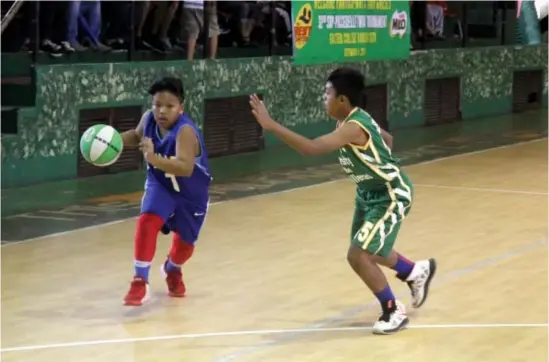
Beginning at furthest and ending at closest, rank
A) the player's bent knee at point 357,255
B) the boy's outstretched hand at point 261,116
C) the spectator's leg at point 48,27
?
the spectator's leg at point 48,27, the player's bent knee at point 357,255, the boy's outstretched hand at point 261,116

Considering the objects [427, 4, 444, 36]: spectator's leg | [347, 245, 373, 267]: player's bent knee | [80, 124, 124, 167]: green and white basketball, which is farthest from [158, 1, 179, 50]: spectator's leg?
[347, 245, 373, 267]: player's bent knee

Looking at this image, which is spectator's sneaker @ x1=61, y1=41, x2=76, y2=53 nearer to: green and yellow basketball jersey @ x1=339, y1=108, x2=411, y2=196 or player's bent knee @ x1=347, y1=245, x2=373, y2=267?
green and yellow basketball jersey @ x1=339, y1=108, x2=411, y2=196

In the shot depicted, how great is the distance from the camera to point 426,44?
19.7 metres

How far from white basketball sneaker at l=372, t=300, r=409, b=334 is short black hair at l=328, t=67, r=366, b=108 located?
118 cm

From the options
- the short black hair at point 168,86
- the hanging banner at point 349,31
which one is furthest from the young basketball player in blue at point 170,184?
the hanging banner at point 349,31

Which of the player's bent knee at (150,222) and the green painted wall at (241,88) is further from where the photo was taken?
the green painted wall at (241,88)

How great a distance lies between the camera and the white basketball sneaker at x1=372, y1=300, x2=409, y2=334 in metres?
6.57

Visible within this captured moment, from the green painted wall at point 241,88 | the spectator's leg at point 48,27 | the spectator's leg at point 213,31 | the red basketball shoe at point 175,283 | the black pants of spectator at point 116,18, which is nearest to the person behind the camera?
the red basketball shoe at point 175,283

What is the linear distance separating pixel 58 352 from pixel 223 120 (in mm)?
8974

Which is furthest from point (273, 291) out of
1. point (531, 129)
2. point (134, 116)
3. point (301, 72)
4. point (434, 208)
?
point (531, 129)

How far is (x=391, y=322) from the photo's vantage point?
6590 millimetres

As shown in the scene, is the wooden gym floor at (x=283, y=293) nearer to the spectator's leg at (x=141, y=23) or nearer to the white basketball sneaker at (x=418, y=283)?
the white basketball sneaker at (x=418, y=283)

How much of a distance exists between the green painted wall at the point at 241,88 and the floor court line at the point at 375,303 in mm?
5375

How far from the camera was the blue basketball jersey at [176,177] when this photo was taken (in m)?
7.22
